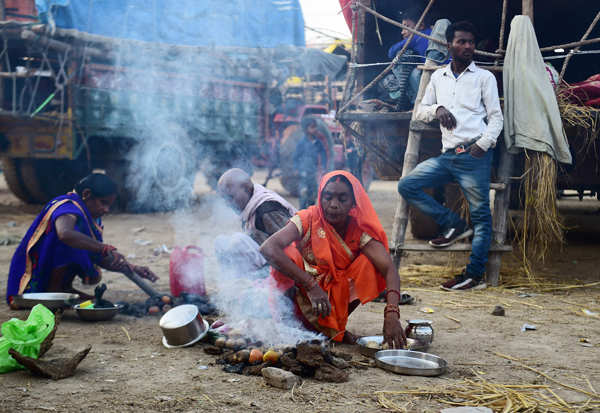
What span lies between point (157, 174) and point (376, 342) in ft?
24.6

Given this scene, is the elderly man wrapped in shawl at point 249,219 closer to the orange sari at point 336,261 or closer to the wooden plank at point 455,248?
the orange sari at point 336,261

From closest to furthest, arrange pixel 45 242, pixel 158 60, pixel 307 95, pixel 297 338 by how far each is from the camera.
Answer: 1. pixel 297 338
2. pixel 45 242
3. pixel 158 60
4. pixel 307 95

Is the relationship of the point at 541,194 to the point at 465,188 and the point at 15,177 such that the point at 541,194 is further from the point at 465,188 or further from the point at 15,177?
the point at 15,177

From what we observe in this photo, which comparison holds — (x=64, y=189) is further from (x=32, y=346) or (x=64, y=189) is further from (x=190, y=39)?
(x=32, y=346)

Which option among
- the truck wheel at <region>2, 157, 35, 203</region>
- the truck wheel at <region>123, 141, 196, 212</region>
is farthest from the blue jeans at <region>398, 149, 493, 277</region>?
the truck wheel at <region>2, 157, 35, 203</region>

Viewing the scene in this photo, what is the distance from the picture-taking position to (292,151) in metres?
11.7

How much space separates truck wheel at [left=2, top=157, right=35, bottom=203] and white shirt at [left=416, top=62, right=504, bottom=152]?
749 cm

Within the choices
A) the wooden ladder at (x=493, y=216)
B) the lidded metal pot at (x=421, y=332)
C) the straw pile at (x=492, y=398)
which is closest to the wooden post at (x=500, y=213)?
the wooden ladder at (x=493, y=216)

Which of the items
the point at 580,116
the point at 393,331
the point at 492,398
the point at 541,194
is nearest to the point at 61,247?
the point at 393,331

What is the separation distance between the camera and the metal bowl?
3.77m

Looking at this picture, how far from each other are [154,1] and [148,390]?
8142mm

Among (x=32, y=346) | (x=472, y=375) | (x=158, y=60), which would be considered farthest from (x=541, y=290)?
(x=158, y=60)

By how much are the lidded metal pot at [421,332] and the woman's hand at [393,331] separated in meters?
0.26

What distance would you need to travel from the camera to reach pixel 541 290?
16.0 feet
